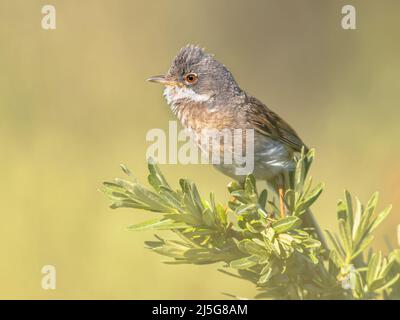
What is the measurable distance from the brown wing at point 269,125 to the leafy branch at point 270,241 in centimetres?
132

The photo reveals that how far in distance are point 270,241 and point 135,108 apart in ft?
9.53

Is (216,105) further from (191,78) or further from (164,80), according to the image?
(164,80)

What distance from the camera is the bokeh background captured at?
305 cm

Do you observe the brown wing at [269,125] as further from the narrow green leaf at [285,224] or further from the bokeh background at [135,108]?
the narrow green leaf at [285,224]

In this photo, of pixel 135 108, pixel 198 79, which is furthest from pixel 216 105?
pixel 135 108

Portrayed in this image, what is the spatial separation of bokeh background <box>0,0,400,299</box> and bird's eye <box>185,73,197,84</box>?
771mm

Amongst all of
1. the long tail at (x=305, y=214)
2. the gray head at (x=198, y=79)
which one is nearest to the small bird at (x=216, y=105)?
the gray head at (x=198, y=79)

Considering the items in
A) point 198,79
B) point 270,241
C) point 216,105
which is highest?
point 198,79

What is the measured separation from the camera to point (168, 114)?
418 cm

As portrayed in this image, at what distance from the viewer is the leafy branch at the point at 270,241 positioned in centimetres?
136

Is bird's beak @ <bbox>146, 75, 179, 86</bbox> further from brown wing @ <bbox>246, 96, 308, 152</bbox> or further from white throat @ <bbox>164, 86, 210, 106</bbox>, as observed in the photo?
brown wing @ <bbox>246, 96, 308, 152</bbox>

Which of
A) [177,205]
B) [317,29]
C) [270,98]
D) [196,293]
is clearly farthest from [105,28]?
[177,205]

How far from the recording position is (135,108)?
13.7ft

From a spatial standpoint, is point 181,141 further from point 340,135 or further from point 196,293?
point 340,135
